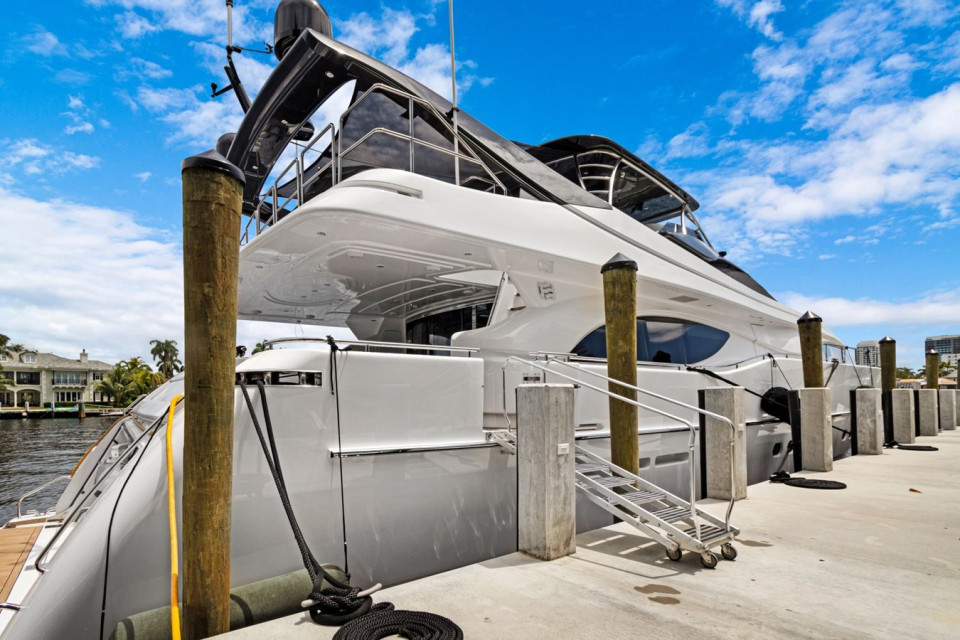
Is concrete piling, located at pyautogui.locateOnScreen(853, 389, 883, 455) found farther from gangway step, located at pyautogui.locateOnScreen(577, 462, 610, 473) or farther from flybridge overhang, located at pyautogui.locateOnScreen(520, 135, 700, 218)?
gangway step, located at pyautogui.locateOnScreen(577, 462, 610, 473)

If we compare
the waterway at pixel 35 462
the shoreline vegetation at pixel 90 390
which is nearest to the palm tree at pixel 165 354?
the shoreline vegetation at pixel 90 390

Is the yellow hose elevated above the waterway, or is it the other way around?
the yellow hose

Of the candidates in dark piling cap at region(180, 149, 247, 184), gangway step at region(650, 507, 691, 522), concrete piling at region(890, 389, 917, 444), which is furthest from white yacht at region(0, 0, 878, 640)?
concrete piling at region(890, 389, 917, 444)

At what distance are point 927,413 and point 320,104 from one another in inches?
665

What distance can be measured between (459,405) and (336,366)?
1.27 metres

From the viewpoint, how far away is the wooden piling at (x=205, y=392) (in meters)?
3.06

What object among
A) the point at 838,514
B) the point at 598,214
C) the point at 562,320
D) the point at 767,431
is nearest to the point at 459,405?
the point at 562,320

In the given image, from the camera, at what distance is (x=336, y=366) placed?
450 cm

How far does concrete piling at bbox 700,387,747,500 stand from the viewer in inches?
261

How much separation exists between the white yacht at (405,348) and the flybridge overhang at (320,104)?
0.03 metres

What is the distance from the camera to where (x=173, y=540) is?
3396 millimetres

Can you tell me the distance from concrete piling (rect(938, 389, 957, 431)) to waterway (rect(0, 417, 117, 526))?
24219mm

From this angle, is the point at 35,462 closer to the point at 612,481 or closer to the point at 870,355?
the point at 612,481

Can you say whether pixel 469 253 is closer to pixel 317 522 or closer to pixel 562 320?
pixel 562 320
